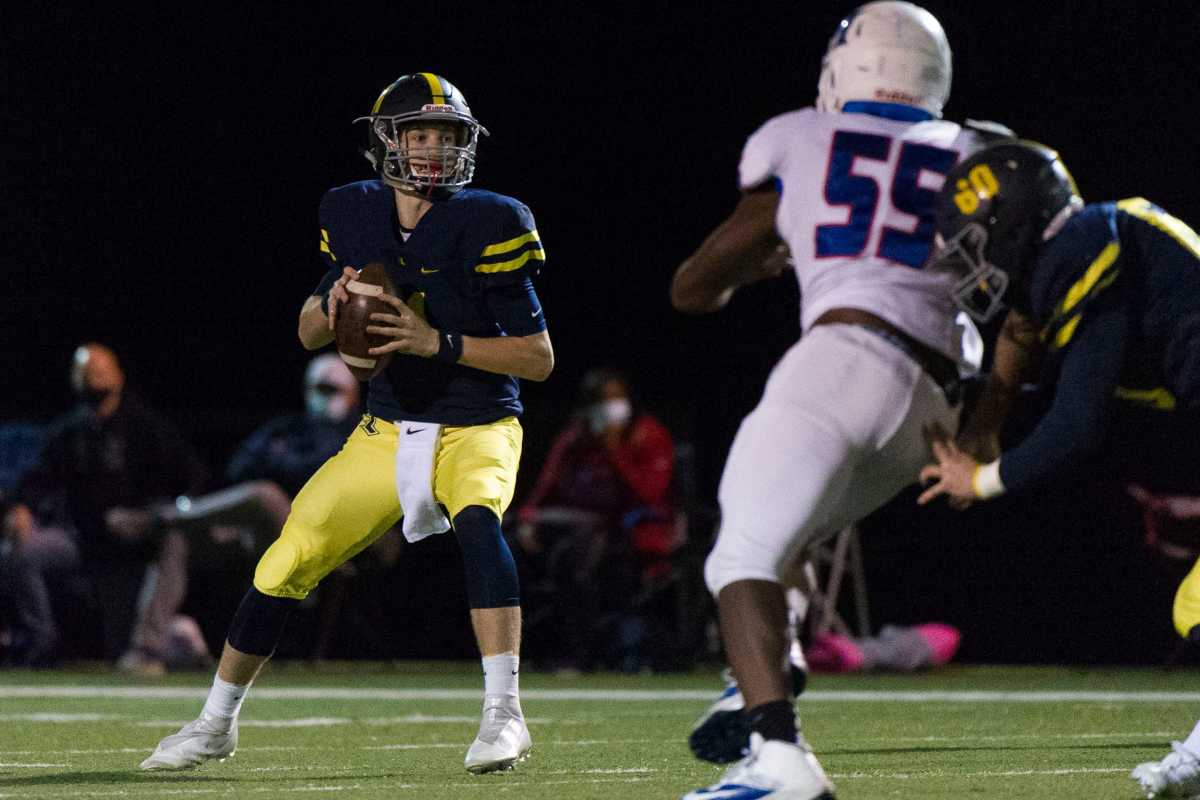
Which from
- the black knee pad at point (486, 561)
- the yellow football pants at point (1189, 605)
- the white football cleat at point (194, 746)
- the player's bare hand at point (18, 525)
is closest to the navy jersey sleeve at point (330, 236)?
the black knee pad at point (486, 561)

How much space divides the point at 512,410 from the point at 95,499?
6026 millimetres

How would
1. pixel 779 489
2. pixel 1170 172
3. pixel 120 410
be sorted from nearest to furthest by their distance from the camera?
pixel 779 489
pixel 120 410
pixel 1170 172

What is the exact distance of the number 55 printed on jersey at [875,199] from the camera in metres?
3.95

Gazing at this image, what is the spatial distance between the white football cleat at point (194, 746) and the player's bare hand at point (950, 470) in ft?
6.63

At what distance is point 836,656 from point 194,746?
235 inches

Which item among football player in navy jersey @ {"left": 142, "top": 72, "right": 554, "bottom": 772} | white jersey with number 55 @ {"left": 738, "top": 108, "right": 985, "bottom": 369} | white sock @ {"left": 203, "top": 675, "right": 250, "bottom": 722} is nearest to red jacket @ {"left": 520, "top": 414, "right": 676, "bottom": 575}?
football player in navy jersey @ {"left": 142, "top": 72, "right": 554, "bottom": 772}

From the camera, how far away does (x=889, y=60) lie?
410 centimetres

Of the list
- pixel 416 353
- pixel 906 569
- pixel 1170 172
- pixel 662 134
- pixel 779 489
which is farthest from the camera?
A: pixel 662 134

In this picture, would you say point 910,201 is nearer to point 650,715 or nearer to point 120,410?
point 650,715

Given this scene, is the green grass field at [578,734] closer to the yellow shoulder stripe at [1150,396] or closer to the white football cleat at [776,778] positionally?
the white football cleat at [776,778]

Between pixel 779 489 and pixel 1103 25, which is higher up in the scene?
pixel 1103 25

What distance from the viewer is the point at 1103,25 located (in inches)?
511

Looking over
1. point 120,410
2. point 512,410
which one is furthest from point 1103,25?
point 512,410

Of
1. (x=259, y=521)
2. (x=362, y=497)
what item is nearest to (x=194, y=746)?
(x=362, y=497)
